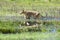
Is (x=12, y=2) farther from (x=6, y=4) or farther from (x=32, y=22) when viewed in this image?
(x=32, y=22)

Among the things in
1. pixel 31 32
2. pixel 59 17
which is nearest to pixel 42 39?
pixel 31 32

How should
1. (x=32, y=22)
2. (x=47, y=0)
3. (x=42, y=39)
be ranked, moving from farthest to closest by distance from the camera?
(x=47, y=0), (x=32, y=22), (x=42, y=39)

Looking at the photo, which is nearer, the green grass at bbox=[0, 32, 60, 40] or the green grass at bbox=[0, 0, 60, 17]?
the green grass at bbox=[0, 32, 60, 40]

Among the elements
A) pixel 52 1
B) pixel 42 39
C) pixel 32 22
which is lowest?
pixel 42 39

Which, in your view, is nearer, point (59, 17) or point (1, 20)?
point (1, 20)

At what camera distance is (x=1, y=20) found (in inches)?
82.8

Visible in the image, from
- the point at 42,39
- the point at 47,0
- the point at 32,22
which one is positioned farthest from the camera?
the point at 47,0

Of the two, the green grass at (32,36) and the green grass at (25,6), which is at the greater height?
the green grass at (25,6)

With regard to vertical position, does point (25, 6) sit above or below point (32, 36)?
above

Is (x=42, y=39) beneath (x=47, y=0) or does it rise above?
beneath

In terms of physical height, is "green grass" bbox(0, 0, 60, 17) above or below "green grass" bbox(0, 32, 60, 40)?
above

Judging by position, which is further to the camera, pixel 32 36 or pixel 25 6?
pixel 25 6

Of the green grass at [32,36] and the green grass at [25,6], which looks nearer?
the green grass at [32,36]

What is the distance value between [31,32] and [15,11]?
0.32 m
